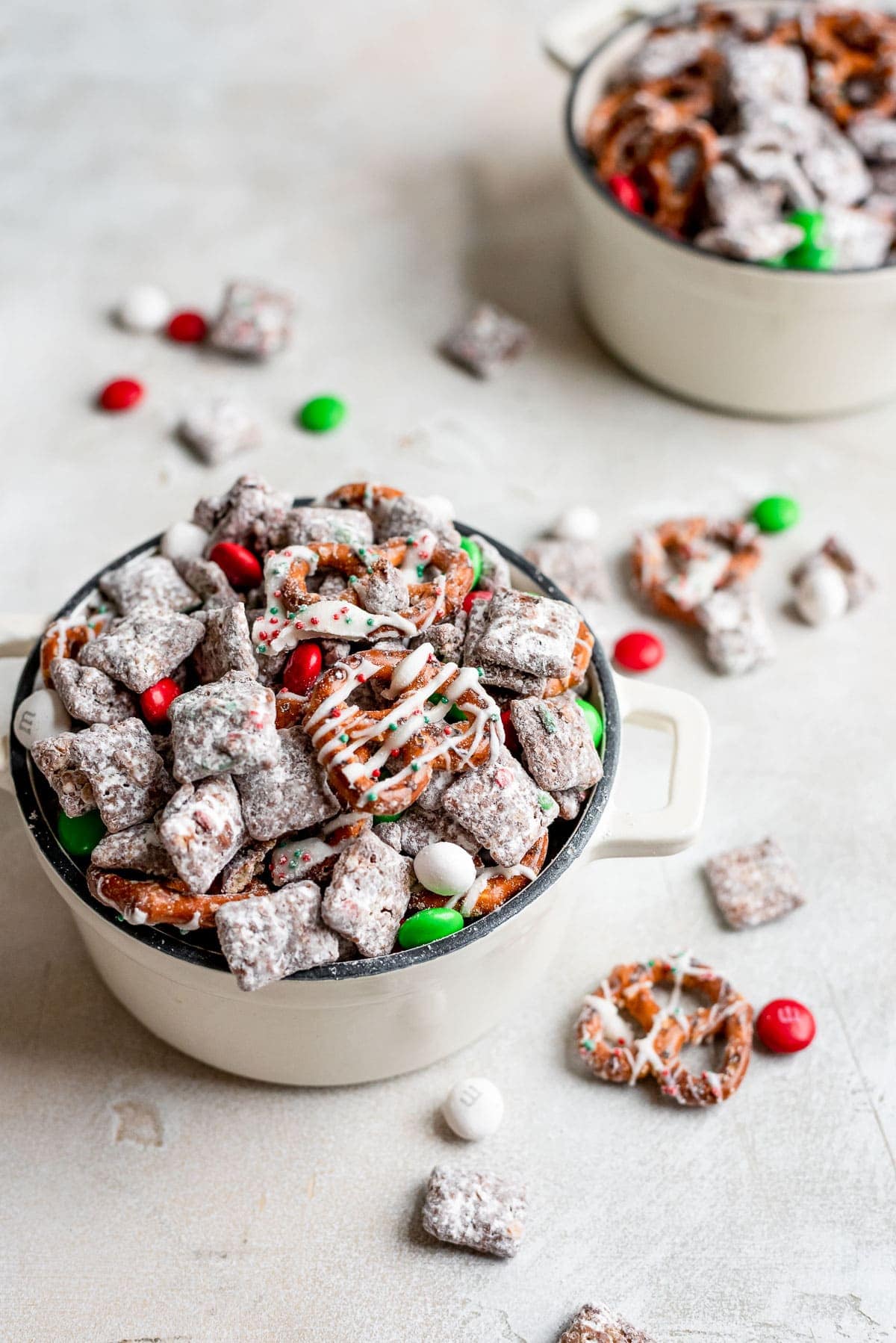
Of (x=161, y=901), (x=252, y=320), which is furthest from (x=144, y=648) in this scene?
(x=252, y=320)

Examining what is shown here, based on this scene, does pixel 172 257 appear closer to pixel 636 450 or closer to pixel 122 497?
pixel 122 497

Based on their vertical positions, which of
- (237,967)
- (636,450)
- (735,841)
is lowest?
(735,841)

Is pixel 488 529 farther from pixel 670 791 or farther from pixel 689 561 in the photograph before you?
pixel 670 791

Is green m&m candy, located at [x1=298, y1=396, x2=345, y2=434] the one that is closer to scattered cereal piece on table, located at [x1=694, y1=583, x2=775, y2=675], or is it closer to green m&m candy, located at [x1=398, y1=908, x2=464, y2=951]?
scattered cereal piece on table, located at [x1=694, y1=583, x2=775, y2=675]

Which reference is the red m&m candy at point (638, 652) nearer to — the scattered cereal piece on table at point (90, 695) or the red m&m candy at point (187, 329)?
the scattered cereal piece on table at point (90, 695)

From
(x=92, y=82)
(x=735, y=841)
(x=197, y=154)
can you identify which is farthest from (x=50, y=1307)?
(x=92, y=82)
